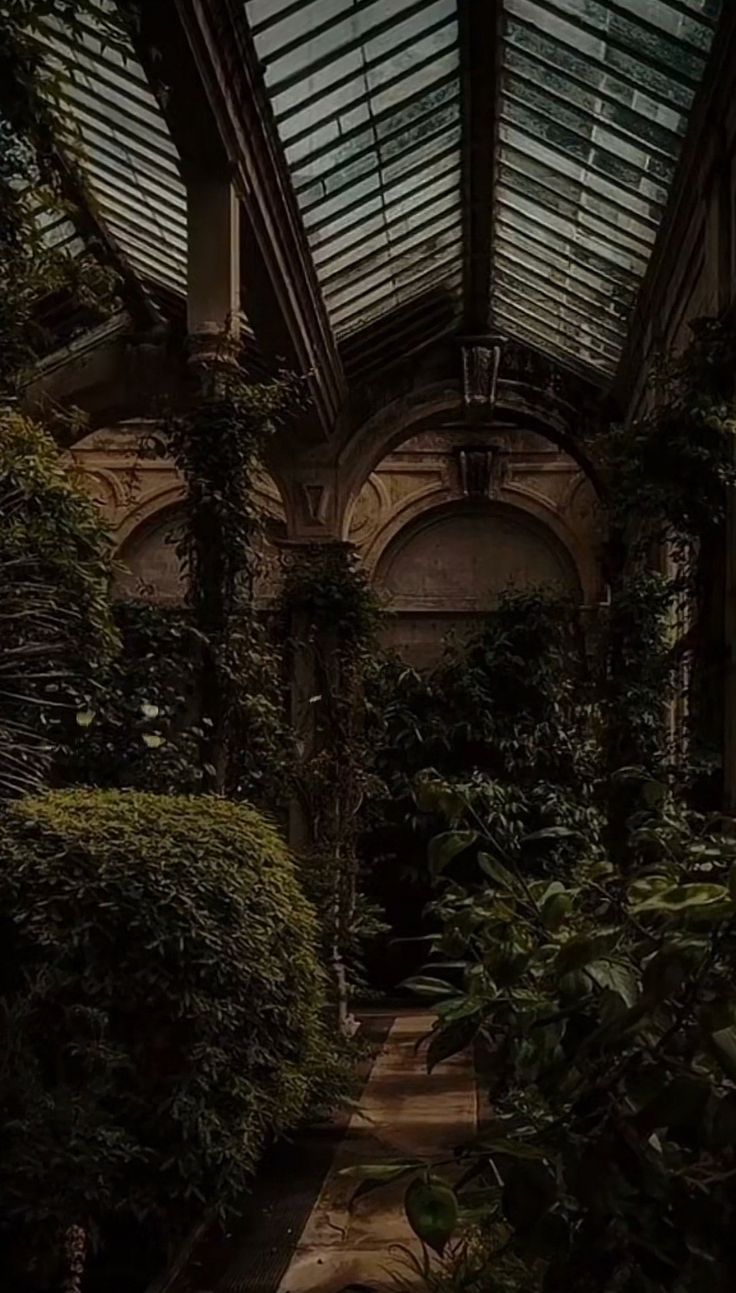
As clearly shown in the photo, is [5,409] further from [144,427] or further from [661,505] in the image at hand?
[144,427]

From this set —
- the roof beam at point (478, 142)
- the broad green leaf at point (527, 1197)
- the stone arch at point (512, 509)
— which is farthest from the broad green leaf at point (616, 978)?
the stone arch at point (512, 509)

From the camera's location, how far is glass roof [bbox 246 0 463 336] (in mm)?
7641

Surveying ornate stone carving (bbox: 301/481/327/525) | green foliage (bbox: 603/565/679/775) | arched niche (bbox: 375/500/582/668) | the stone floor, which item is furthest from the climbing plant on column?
arched niche (bbox: 375/500/582/668)

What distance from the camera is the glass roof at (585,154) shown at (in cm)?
769

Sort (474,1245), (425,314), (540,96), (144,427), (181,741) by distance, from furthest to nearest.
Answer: (144,427) < (425,314) < (540,96) < (181,741) < (474,1245)

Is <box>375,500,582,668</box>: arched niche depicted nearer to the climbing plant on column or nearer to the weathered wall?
the weathered wall

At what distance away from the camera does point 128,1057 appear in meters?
3.94

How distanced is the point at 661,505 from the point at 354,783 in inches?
126

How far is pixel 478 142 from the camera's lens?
31.0ft

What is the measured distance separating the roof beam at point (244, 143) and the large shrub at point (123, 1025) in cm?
249

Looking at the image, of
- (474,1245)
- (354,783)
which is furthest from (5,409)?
(354,783)

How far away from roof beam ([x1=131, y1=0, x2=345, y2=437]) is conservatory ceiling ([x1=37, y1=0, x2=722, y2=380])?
21 centimetres

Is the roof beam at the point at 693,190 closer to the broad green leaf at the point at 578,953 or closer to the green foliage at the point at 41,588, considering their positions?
the green foliage at the point at 41,588

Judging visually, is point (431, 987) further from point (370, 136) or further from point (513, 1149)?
point (370, 136)
